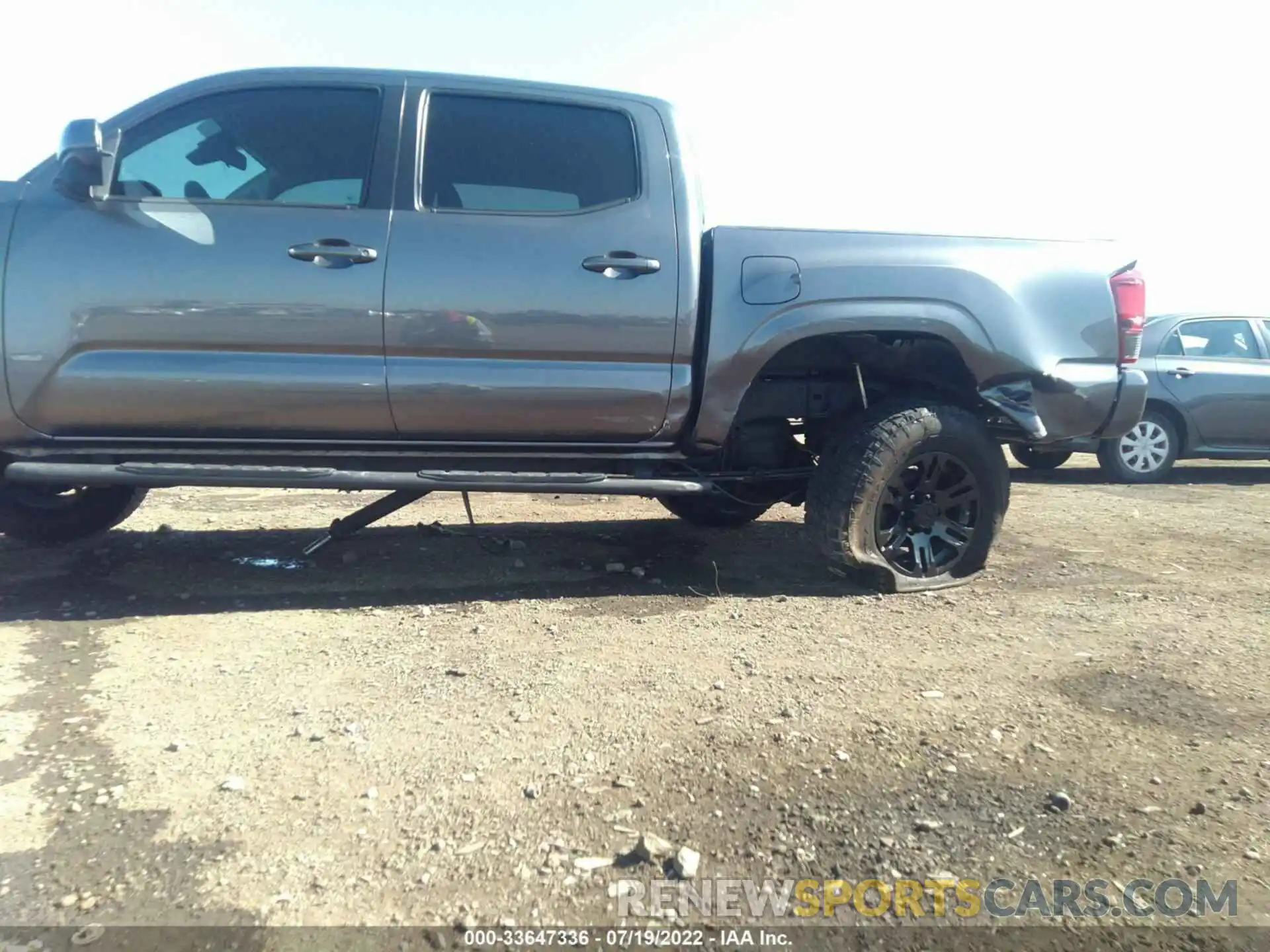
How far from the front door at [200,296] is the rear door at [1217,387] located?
22.9 ft

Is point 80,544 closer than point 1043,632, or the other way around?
point 1043,632

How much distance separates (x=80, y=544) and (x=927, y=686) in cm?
417

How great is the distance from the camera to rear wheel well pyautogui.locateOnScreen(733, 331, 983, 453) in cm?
368

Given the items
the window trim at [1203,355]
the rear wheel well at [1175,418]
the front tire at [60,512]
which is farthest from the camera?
the window trim at [1203,355]

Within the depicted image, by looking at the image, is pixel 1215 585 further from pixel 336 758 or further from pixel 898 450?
pixel 336 758

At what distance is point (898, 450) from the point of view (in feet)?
11.5

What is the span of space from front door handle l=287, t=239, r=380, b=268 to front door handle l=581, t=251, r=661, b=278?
33.7 inches

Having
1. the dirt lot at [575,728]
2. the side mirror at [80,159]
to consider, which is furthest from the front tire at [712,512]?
the side mirror at [80,159]

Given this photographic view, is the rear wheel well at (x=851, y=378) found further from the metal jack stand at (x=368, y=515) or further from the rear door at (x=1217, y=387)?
the rear door at (x=1217, y=387)

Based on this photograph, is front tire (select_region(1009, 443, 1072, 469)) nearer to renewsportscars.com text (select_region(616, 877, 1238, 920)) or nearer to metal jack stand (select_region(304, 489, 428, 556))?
metal jack stand (select_region(304, 489, 428, 556))

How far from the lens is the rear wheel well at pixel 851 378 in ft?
12.1

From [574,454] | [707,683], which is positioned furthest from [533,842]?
[574,454]

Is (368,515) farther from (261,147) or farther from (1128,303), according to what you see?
(1128,303)

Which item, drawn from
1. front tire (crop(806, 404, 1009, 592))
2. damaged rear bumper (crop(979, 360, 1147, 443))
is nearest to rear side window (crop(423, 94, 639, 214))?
front tire (crop(806, 404, 1009, 592))
